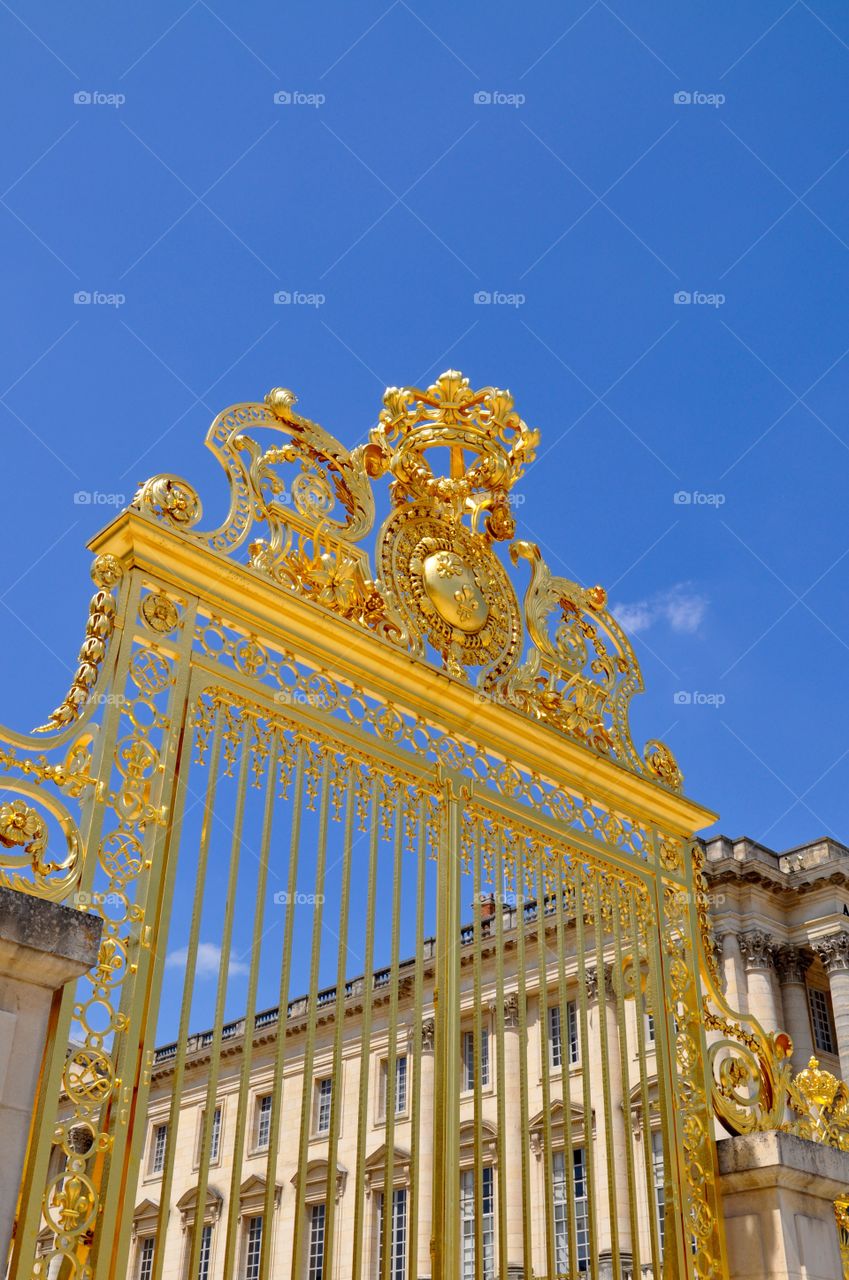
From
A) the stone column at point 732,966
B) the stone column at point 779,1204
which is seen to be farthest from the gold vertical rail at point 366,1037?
the stone column at point 732,966

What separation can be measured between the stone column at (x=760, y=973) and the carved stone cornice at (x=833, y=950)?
0.88 metres

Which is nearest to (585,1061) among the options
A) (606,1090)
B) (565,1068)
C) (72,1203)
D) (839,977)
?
(606,1090)

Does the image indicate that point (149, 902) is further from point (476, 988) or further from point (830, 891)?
point (830, 891)

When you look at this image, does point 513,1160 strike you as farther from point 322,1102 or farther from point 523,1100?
point 523,1100

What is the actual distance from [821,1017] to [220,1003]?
21.7m

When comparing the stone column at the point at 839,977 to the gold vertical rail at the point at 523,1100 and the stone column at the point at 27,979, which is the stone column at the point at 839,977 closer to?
the gold vertical rail at the point at 523,1100

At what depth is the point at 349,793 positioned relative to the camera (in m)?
5.94

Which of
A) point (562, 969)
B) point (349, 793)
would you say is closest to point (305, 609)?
point (349, 793)

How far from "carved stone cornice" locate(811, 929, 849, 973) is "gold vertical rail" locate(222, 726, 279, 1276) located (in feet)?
64.4

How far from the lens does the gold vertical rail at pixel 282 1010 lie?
476 centimetres

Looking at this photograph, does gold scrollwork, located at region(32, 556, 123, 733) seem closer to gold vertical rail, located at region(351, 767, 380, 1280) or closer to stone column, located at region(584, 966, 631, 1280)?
gold vertical rail, located at region(351, 767, 380, 1280)

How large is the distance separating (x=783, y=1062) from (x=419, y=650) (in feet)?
10.5

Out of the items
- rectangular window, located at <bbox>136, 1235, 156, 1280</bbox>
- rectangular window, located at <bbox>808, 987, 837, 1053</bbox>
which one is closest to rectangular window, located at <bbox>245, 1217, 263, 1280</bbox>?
rectangular window, located at <bbox>136, 1235, 156, 1280</bbox>

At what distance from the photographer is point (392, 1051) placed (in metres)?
5.49
